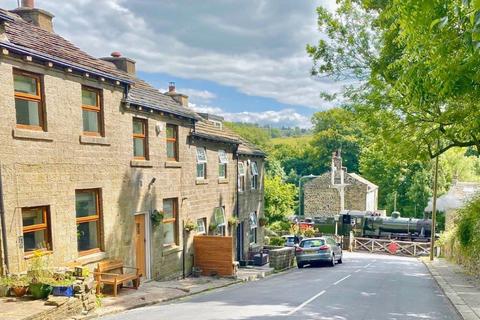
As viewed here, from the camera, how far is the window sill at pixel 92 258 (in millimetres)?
10961

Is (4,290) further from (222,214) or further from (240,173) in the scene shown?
(240,173)

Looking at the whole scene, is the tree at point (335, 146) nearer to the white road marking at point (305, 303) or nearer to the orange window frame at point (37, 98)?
the white road marking at point (305, 303)

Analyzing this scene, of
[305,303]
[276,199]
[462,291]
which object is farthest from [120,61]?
[276,199]

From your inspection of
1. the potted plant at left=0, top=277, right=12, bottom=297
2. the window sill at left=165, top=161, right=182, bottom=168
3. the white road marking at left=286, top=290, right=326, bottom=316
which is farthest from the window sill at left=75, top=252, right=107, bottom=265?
the white road marking at left=286, top=290, right=326, bottom=316

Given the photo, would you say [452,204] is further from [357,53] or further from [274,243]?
[357,53]

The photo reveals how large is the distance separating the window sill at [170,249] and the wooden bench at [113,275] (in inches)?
97.6

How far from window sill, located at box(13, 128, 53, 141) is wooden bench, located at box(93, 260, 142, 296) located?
13.0ft

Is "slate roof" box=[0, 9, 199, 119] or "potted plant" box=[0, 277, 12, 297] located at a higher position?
"slate roof" box=[0, 9, 199, 119]

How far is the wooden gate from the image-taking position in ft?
115

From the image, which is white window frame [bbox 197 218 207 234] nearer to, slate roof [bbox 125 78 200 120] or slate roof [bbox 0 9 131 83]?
slate roof [bbox 125 78 200 120]

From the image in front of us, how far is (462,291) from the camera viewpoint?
12.4 m

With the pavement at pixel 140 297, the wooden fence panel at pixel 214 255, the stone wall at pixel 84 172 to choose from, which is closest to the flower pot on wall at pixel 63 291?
the pavement at pixel 140 297

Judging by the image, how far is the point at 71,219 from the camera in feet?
35.4

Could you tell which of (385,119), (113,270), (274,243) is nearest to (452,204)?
(274,243)
